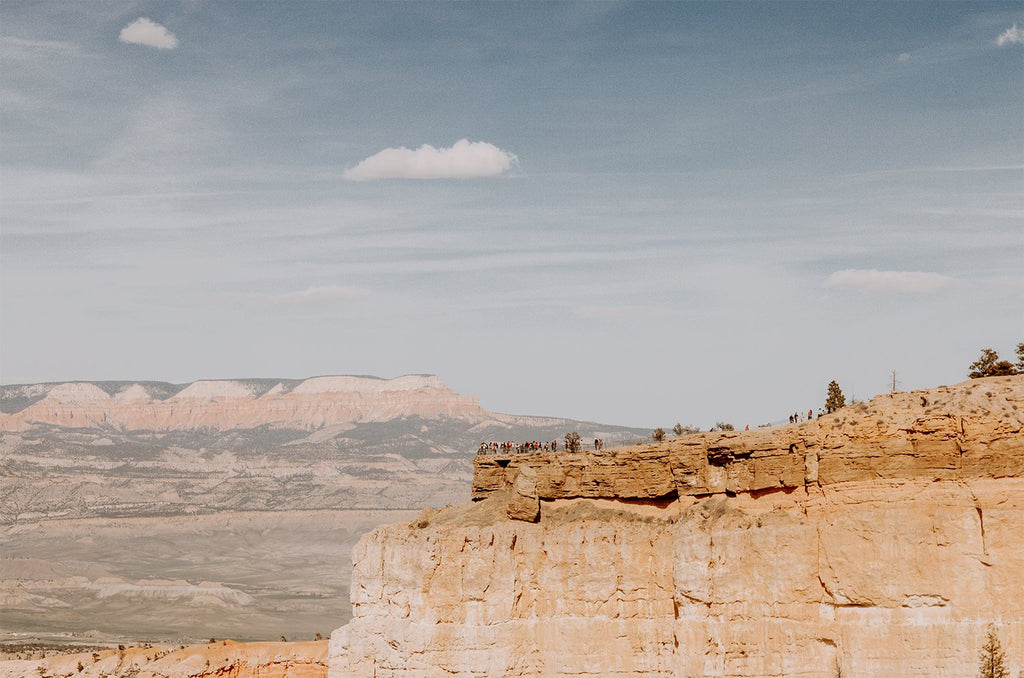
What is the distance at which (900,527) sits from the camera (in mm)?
40344

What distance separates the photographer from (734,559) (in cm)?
4319

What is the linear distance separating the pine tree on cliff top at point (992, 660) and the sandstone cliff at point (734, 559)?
0.38 m

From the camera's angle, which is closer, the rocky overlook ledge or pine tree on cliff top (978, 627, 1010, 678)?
pine tree on cliff top (978, 627, 1010, 678)

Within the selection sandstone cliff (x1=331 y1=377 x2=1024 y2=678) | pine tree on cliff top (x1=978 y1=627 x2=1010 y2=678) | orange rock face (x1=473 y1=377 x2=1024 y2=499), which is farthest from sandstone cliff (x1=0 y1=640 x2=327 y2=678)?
pine tree on cliff top (x1=978 y1=627 x2=1010 y2=678)

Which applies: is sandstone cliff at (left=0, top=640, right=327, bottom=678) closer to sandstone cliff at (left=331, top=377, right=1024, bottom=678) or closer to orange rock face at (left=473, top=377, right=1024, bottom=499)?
sandstone cliff at (left=331, top=377, right=1024, bottom=678)

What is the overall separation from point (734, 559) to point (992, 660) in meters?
8.32

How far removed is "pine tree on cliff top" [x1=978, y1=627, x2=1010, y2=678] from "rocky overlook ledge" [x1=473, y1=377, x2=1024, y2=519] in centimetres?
473

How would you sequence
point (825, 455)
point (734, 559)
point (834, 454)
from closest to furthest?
point (834, 454)
point (825, 455)
point (734, 559)

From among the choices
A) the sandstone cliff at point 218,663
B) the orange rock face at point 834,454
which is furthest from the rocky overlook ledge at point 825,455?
the sandstone cliff at point 218,663

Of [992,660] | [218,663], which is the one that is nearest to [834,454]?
[992,660]

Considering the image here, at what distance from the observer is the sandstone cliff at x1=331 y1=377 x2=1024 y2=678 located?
39750 millimetres

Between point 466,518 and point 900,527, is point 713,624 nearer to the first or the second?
point 900,527

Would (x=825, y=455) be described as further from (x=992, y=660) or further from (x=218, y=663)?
(x=218, y=663)

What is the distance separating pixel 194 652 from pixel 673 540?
107 ft
